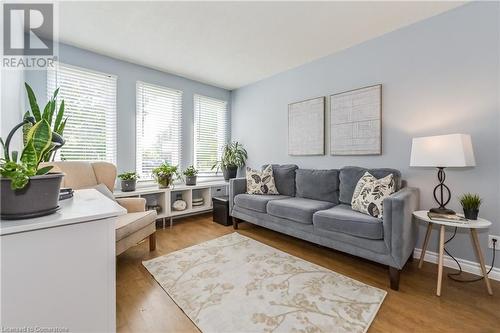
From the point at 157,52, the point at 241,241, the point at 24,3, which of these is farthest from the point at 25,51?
the point at 241,241

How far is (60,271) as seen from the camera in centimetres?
87

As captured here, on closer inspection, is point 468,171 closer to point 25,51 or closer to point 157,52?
point 157,52

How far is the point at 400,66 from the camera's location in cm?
242

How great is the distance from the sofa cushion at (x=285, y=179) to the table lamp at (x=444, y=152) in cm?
156

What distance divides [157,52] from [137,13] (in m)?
0.81

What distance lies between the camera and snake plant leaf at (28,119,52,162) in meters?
0.89

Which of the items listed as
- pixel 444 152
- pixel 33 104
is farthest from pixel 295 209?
pixel 33 104

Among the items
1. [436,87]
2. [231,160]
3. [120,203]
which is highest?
[436,87]

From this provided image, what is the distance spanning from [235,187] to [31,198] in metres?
2.51

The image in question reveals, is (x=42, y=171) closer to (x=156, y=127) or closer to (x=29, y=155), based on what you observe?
(x=29, y=155)

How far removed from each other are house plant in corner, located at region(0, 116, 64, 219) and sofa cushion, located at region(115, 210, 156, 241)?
110cm

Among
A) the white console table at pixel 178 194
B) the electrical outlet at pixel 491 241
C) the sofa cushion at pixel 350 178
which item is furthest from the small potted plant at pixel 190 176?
the electrical outlet at pixel 491 241

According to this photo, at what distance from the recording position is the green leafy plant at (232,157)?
13.9 feet

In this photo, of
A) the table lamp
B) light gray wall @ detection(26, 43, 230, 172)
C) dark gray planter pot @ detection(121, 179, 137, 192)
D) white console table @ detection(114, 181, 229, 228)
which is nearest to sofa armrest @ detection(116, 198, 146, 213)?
white console table @ detection(114, 181, 229, 228)
